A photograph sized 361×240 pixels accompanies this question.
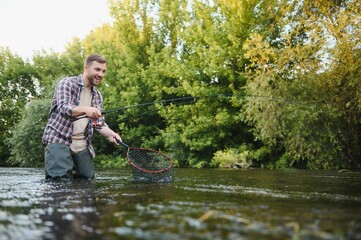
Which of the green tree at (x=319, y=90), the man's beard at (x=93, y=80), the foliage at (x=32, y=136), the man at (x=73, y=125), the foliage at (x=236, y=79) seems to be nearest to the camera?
the man at (x=73, y=125)

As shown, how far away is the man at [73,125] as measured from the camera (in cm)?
606

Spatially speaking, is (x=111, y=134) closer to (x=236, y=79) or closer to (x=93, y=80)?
(x=93, y=80)

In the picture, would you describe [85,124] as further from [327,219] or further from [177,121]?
[177,121]

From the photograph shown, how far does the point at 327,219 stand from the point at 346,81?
11305 millimetres

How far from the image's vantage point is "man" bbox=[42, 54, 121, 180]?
238 inches

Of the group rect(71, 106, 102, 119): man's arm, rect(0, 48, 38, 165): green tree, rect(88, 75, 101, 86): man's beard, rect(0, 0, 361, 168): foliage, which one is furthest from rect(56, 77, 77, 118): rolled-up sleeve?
rect(0, 48, 38, 165): green tree

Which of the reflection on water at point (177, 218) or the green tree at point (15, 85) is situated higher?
the green tree at point (15, 85)

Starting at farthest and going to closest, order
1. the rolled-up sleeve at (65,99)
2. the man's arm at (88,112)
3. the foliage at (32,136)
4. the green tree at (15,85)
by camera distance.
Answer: the green tree at (15,85)
the foliage at (32,136)
the rolled-up sleeve at (65,99)
the man's arm at (88,112)

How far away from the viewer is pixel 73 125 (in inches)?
→ 250

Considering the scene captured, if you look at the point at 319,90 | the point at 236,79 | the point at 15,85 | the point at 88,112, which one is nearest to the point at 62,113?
the point at 88,112

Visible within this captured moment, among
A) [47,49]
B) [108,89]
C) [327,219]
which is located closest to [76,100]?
[327,219]

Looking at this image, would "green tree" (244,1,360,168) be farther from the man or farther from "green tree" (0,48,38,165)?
"green tree" (0,48,38,165)

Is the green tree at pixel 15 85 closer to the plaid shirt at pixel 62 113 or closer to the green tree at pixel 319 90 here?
the green tree at pixel 319 90

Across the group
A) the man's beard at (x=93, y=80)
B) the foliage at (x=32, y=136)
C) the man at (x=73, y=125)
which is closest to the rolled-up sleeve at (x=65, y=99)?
the man at (x=73, y=125)
